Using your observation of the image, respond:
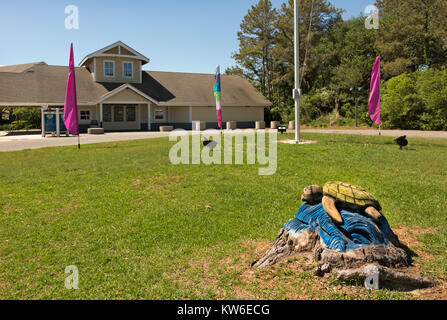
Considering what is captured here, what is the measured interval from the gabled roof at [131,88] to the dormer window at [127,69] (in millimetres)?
1151

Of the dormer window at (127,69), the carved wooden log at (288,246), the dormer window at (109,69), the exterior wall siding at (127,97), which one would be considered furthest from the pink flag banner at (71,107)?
the dormer window at (127,69)

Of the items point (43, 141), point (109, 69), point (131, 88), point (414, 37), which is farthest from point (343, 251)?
point (414, 37)

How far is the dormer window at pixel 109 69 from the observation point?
1436 inches

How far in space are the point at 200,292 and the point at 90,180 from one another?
6989 millimetres

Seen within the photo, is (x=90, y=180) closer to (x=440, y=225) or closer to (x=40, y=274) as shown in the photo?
(x=40, y=274)

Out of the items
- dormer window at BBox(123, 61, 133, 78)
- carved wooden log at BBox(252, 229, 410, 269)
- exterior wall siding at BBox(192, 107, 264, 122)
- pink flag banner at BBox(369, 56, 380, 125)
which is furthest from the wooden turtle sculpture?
dormer window at BBox(123, 61, 133, 78)

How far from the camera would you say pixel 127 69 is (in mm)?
37625

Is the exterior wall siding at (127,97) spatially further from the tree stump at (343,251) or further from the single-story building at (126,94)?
the tree stump at (343,251)

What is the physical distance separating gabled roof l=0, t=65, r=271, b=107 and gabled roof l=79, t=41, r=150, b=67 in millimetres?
2638

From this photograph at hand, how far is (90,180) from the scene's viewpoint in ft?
33.9

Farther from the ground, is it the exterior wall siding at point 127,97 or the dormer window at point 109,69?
the dormer window at point 109,69

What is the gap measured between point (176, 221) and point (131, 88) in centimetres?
2943

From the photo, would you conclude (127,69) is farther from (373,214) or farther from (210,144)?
(373,214)

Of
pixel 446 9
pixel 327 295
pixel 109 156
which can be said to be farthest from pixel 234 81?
pixel 327 295
